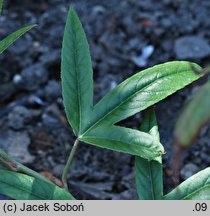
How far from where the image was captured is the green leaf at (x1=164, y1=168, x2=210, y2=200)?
104 centimetres

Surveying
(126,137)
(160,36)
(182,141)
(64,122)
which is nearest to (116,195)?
(64,122)

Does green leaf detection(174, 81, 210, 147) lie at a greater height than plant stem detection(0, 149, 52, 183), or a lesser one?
greater

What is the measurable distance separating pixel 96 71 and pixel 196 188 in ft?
2.79

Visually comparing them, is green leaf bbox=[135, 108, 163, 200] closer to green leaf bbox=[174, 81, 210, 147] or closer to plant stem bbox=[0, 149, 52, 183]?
plant stem bbox=[0, 149, 52, 183]

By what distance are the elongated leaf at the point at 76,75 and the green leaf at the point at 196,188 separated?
0.26 metres

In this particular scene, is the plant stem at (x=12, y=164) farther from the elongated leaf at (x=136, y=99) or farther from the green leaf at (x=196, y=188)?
the green leaf at (x=196, y=188)

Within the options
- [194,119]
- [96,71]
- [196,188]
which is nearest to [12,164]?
[196,188]

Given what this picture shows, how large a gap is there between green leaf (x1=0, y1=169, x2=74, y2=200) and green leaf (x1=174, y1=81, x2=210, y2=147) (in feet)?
1.59

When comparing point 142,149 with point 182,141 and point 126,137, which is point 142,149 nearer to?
point 126,137

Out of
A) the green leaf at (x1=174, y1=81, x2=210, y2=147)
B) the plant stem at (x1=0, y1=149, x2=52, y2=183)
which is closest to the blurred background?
the plant stem at (x1=0, y1=149, x2=52, y2=183)

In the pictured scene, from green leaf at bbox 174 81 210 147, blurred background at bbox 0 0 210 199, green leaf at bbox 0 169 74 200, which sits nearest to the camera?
green leaf at bbox 174 81 210 147

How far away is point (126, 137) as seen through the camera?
3.45 ft

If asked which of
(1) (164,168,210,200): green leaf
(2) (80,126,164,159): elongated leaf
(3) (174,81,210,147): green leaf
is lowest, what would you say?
(1) (164,168,210,200): green leaf

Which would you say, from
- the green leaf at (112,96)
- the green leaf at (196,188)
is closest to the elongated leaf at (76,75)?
the green leaf at (112,96)
